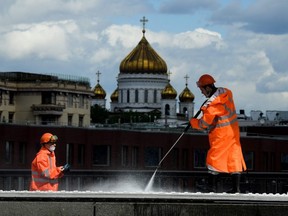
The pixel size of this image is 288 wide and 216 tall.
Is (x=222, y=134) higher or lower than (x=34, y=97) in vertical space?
lower

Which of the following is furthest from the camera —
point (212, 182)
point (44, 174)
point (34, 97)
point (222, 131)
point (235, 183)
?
point (34, 97)

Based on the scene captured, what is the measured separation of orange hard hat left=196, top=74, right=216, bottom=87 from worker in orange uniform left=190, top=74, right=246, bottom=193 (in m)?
0.17

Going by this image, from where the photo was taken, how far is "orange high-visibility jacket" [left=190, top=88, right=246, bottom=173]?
13.8 meters

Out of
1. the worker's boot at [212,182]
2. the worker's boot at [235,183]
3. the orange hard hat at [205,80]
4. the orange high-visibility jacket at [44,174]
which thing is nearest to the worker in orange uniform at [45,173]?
the orange high-visibility jacket at [44,174]

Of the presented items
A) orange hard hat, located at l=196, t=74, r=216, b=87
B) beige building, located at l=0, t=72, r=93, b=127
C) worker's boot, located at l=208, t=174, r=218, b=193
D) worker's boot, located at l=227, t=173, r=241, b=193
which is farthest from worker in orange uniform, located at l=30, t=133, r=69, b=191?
beige building, located at l=0, t=72, r=93, b=127

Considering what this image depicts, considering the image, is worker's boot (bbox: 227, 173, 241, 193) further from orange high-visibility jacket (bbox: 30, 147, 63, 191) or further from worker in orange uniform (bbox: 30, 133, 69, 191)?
orange high-visibility jacket (bbox: 30, 147, 63, 191)

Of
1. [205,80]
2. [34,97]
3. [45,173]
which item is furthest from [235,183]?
[34,97]

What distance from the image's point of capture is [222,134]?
13875 mm

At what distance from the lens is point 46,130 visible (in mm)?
51250

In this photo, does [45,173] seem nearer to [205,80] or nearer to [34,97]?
[205,80]

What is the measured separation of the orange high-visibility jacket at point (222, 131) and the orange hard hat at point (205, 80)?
0.21m

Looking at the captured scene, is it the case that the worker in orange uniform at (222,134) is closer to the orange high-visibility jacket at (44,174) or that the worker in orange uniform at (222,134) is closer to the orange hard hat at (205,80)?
the orange hard hat at (205,80)

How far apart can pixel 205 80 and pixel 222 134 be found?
2.66 feet

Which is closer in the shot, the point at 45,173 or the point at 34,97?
the point at 45,173
